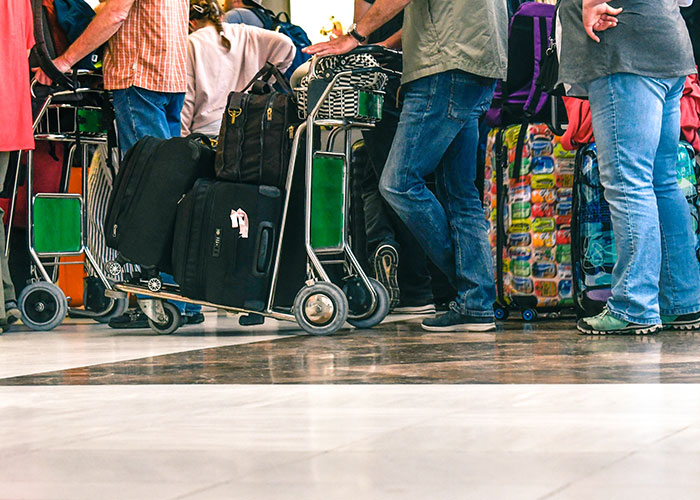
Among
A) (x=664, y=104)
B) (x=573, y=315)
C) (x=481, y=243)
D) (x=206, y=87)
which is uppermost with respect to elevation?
(x=206, y=87)

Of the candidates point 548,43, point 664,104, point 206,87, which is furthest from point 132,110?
point 664,104

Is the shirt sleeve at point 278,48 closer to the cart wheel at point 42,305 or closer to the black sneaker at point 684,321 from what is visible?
the cart wheel at point 42,305

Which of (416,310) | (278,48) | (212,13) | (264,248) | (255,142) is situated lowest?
(416,310)

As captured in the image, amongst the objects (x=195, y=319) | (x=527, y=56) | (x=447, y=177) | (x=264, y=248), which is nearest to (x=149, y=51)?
(x=264, y=248)

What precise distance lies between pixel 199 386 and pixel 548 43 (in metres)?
2.47

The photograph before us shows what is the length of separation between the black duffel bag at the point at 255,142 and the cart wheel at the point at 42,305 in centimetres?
93

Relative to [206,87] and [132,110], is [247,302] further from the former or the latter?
[206,87]

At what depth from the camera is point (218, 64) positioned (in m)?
4.32

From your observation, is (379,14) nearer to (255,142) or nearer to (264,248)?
(255,142)

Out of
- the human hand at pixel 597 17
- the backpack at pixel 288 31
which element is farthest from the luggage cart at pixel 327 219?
the backpack at pixel 288 31

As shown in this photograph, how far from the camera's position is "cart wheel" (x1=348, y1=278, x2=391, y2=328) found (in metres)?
3.50

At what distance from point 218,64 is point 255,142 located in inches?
43.8

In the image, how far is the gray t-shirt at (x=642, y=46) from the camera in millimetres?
2912

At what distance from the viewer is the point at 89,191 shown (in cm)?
428
